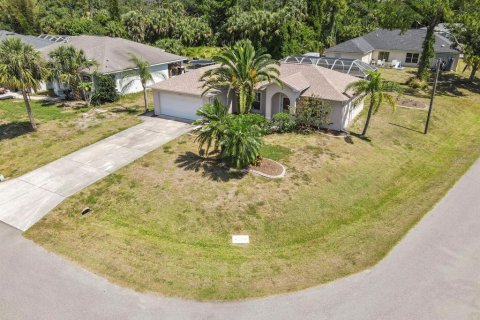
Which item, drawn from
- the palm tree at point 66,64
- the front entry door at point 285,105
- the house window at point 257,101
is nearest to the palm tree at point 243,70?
the front entry door at point 285,105

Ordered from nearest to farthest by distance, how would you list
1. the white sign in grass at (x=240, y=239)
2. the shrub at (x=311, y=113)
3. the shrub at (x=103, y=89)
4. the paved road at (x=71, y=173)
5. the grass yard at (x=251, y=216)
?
1. the grass yard at (x=251, y=216)
2. the white sign in grass at (x=240, y=239)
3. the paved road at (x=71, y=173)
4. the shrub at (x=311, y=113)
5. the shrub at (x=103, y=89)

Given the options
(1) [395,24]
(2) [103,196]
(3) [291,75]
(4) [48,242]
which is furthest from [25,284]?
(1) [395,24]

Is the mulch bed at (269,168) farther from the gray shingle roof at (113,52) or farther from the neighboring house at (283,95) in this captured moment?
the gray shingle roof at (113,52)

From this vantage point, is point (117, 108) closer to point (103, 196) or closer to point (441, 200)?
point (103, 196)

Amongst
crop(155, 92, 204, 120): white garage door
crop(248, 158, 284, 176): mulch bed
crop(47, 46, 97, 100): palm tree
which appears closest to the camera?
crop(248, 158, 284, 176): mulch bed

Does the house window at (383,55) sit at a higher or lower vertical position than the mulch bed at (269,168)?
higher

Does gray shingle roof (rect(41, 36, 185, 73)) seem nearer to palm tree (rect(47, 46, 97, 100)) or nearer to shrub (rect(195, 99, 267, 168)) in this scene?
palm tree (rect(47, 46, 97, 100))

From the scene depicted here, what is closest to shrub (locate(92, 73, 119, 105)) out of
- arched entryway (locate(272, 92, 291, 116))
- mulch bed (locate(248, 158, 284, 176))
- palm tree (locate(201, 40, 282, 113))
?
palm tree (locate(201, 40, 282, 113))
